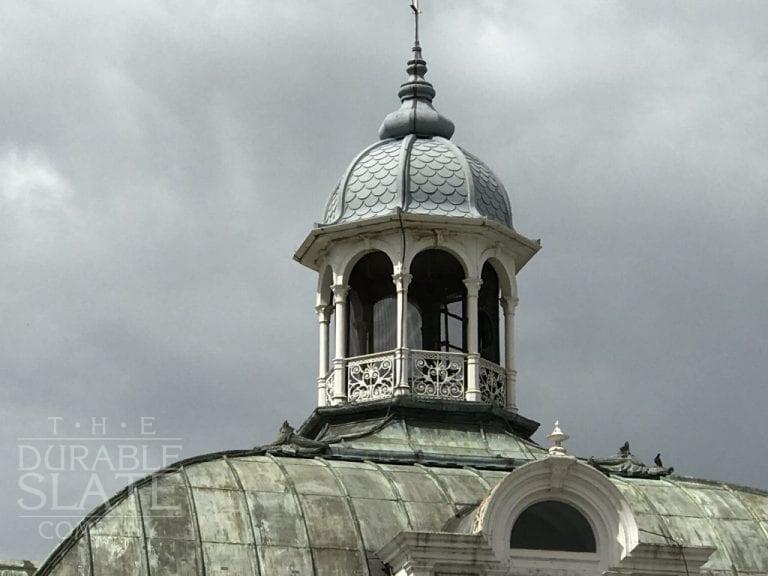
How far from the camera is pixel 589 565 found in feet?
147

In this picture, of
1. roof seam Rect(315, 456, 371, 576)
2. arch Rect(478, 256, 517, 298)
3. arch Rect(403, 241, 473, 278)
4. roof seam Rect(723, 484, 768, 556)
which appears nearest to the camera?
roof seam Rect(315, 456, 371, 576)

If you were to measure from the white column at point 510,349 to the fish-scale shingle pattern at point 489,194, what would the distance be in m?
1.96

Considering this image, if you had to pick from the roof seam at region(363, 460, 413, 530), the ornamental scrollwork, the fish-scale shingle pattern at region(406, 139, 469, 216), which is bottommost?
the roof seam at region(363, 460, 413, 530)

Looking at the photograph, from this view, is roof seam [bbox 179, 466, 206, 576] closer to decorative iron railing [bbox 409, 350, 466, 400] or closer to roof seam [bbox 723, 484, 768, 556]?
decorative iron railing [bbox 409, 350, 466, 400]

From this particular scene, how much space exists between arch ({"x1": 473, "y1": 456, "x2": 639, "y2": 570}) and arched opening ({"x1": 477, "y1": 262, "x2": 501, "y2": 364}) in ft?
37.9

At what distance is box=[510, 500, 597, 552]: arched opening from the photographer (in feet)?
147

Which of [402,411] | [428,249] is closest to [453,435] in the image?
[402,411]

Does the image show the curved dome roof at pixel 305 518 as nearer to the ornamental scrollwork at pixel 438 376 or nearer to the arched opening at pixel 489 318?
the ornamental scrollwork at pixel 438 376

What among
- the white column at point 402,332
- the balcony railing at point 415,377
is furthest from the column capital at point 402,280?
the balcony railing at point 415,377

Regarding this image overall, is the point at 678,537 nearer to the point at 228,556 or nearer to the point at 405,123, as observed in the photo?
the point at 228,556

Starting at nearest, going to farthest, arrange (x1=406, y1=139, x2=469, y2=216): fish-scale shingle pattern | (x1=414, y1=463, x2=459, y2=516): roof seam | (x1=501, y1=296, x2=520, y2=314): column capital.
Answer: (x1=414, y1=463, x2=459, y2=516): roof seam
(x1=406, y1=139, x2=469, y2=216): fish-scale shingle pattern
(x1=501, y1=296, x2=520, y2=314): column capital

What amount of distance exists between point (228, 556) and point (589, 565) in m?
7.13

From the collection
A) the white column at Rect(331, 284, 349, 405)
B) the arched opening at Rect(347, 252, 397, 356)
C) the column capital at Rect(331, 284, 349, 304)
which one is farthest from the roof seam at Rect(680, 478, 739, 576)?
the column capital at Rect(331, 284, 349, 304)

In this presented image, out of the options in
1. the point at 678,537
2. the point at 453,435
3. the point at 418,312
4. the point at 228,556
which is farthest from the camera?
the point at 418,312
